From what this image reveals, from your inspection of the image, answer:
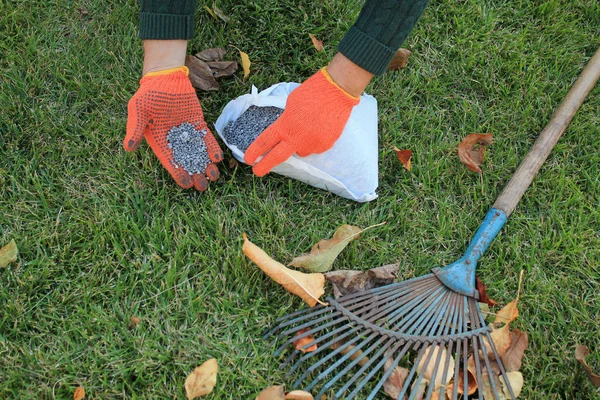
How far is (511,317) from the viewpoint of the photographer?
5.60 ft

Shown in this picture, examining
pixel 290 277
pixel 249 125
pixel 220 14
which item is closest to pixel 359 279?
pixel 290 277

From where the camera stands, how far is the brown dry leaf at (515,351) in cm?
164

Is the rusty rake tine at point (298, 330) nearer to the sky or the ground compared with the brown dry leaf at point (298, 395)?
nearer to the sky

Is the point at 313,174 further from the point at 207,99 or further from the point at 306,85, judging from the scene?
the point at 207,99

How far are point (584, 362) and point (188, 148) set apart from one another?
A: 142cm

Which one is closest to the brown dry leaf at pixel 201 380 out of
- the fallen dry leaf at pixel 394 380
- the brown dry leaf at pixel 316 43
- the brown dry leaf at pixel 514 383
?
the fallen dry leaf at pixel 394 380

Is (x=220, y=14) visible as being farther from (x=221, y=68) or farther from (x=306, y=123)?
(x=306, y=123)

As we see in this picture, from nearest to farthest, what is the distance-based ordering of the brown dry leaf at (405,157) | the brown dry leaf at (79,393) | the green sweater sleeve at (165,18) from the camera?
1. the brown dry leaf at (79,393)
2. the green sweater sleeve at (165,18)
3. the brown dry leaf at (405,157)

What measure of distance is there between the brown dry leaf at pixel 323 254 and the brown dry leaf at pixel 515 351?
0.59m

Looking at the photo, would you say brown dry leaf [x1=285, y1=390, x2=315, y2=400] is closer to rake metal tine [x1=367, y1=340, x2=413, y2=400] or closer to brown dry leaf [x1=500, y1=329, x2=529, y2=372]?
rake metal tine [x1=367, y1=340, x2=413, y2=400]

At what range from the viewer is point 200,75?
203cm

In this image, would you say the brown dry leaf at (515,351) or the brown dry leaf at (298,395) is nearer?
the brown dry leaf at (298,395)

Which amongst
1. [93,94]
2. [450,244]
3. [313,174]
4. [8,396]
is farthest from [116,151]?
[450,244]

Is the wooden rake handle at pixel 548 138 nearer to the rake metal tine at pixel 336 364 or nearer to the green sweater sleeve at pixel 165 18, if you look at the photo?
the rake metal tine at pixel 336 364
